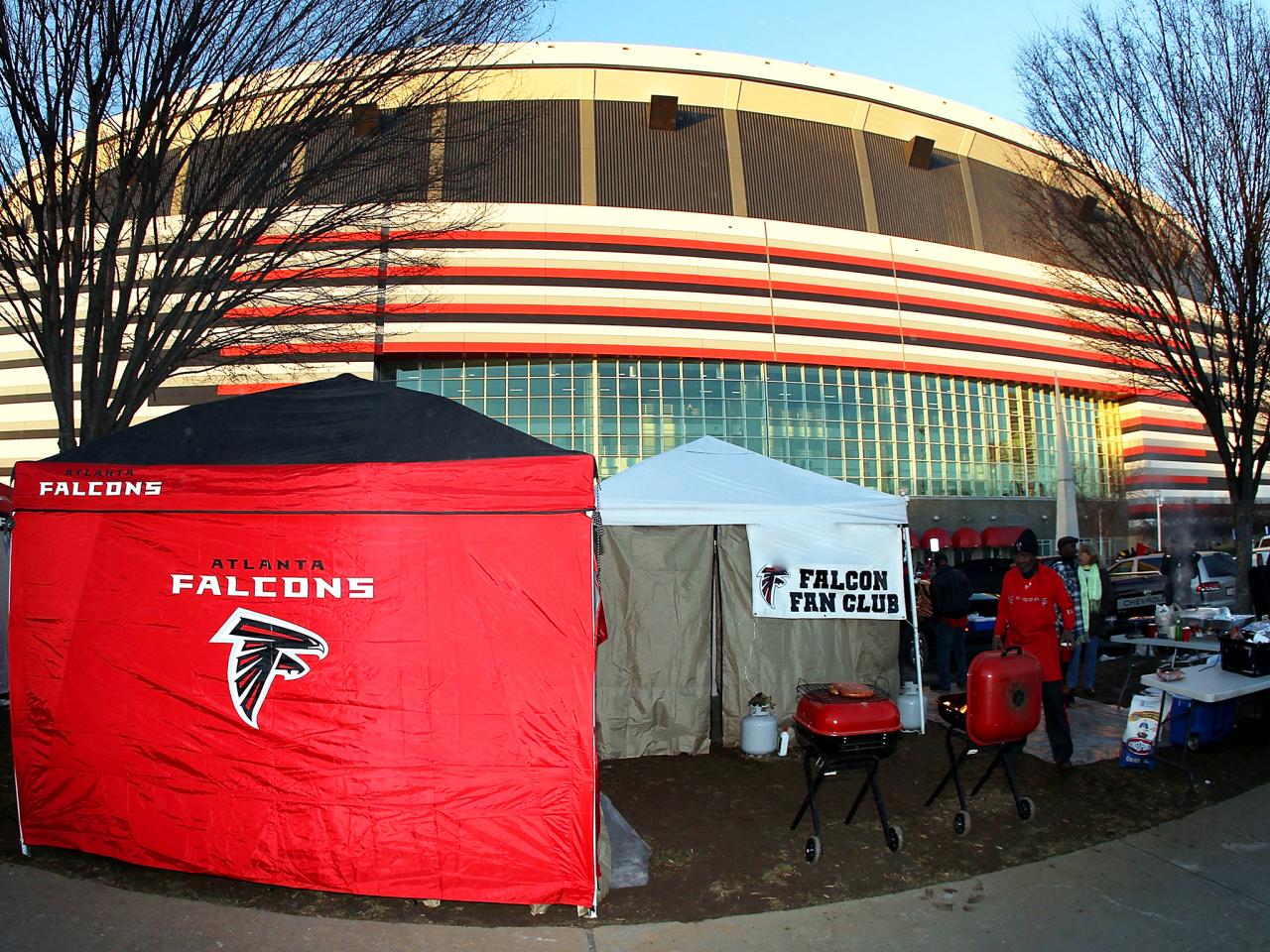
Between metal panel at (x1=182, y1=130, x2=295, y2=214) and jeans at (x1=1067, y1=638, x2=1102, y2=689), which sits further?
jeans at (x1=1067, y1=638, x2=1102, y2=689)

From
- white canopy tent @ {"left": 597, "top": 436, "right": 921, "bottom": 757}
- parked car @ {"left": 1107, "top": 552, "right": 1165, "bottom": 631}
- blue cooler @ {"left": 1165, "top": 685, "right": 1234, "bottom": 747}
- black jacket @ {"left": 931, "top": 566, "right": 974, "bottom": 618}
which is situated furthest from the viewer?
parked car @ {"left": 1107, "top": 552, "right": 1165, "bottom": 631}

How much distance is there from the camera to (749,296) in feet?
113

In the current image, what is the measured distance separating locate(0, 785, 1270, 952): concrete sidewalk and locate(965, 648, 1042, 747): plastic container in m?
0.91

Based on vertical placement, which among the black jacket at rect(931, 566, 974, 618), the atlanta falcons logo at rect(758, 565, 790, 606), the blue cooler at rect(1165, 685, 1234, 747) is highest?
the atlanta falcons logo at rect(758, 565, 790, 606)

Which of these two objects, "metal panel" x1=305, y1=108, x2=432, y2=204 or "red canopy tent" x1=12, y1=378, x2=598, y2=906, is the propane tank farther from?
"metal panel" x1=305, y1=108, x2=432, y2=204

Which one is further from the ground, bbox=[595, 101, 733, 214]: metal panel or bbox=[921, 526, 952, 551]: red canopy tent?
bbox=[595, 101, 733, 214]: metal panel

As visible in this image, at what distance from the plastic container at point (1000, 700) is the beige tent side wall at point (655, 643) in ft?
9.82

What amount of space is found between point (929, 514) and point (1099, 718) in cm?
2941

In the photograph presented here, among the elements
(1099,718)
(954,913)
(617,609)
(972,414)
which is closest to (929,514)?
(972,414)

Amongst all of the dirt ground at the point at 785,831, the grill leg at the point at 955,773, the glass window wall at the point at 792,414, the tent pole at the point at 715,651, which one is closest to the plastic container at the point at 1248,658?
the dirt ground at the point at 785,831

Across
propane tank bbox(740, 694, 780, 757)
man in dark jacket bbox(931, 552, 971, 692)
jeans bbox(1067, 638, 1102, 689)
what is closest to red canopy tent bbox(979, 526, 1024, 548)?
man in dark jacket bbox(931, 552, 971, 692)

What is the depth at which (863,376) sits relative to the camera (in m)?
36.3

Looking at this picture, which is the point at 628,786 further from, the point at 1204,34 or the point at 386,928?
the point at 1204,34

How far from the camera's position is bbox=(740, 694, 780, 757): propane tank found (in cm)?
752
